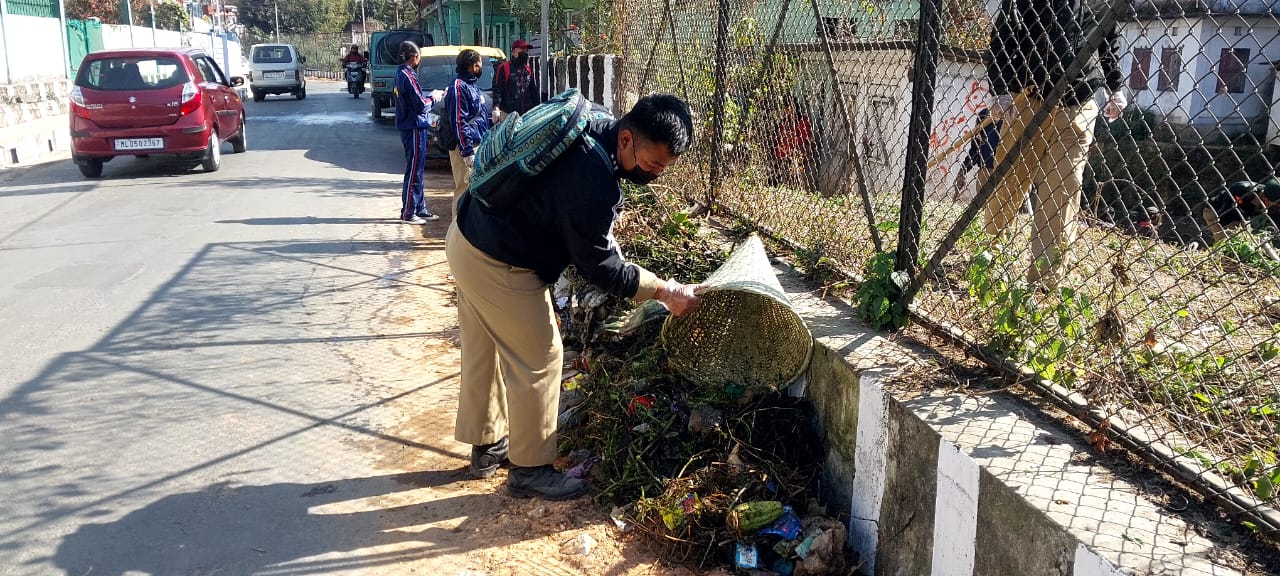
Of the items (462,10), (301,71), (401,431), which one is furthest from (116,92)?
(462,10)

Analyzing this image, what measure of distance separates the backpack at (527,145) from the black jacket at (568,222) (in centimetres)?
3

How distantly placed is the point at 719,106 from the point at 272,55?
26991 mm

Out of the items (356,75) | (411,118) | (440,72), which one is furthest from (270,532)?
(356,75)

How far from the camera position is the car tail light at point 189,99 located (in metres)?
11.2

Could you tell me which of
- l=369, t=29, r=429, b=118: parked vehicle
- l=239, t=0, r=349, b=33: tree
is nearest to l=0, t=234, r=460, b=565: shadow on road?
l=369, t=29, r=429, b=118: parked vehicle

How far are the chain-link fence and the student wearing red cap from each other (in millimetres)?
5282

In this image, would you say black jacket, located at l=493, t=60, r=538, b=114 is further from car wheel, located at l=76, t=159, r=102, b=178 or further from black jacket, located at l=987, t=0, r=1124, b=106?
black jacket, located at l=987, t=0, r=1124, b=106

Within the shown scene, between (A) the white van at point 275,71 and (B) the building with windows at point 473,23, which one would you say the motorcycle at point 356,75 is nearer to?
(A) the white van at point 275,71

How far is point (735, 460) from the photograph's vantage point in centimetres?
329

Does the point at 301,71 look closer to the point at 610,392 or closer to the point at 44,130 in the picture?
the point at 44,130

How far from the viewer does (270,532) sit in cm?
317

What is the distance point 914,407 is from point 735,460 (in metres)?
0.81

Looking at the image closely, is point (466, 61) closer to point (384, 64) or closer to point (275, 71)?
point (384, 64)

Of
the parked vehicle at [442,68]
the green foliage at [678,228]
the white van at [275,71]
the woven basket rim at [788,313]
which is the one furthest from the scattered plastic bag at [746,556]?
the white van at [275,71]
